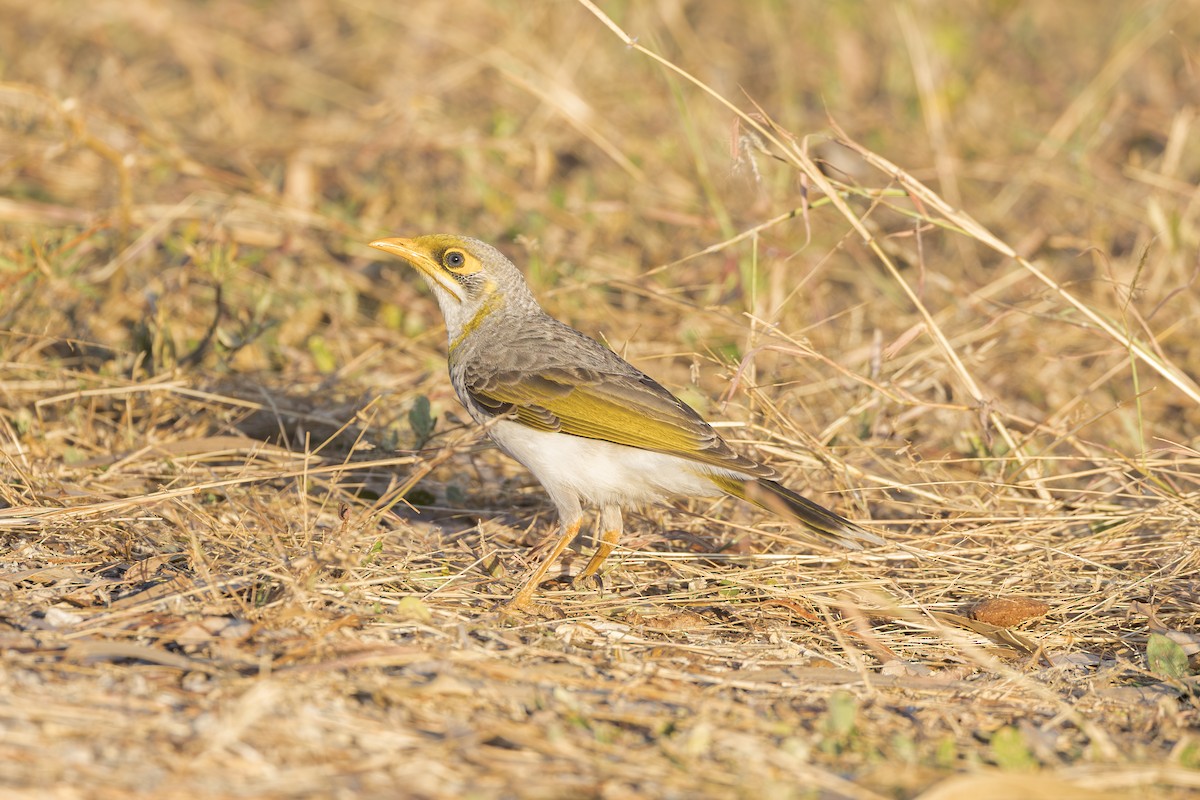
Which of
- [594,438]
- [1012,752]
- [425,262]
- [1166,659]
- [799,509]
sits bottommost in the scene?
[1166,659]

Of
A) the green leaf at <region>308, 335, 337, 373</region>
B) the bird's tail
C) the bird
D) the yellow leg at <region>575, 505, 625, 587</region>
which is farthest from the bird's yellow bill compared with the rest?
the bird's tail

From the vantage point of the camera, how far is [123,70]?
9625 mm

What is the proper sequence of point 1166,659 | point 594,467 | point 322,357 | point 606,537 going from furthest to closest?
point 322,357 < point 606,537 < point 594,467 < point 1166,659

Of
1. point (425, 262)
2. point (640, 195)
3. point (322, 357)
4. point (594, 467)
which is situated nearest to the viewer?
point (594, 467)

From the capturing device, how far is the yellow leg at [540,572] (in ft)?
15.8

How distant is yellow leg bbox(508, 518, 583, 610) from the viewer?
4816mm

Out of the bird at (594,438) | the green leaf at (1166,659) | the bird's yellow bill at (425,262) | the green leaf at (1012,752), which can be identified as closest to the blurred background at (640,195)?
the bird at (594,438)

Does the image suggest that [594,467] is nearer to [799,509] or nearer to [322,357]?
[799,509]

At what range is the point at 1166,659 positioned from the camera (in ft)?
14.4

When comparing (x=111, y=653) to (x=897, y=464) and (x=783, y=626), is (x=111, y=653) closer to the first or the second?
(x=783, y=626)

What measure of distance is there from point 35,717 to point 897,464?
3.94 m

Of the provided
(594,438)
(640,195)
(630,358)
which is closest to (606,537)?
(594,438)

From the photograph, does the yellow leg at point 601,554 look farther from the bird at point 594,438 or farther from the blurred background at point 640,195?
the blurred background at point 640,195

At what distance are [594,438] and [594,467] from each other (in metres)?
0.13
